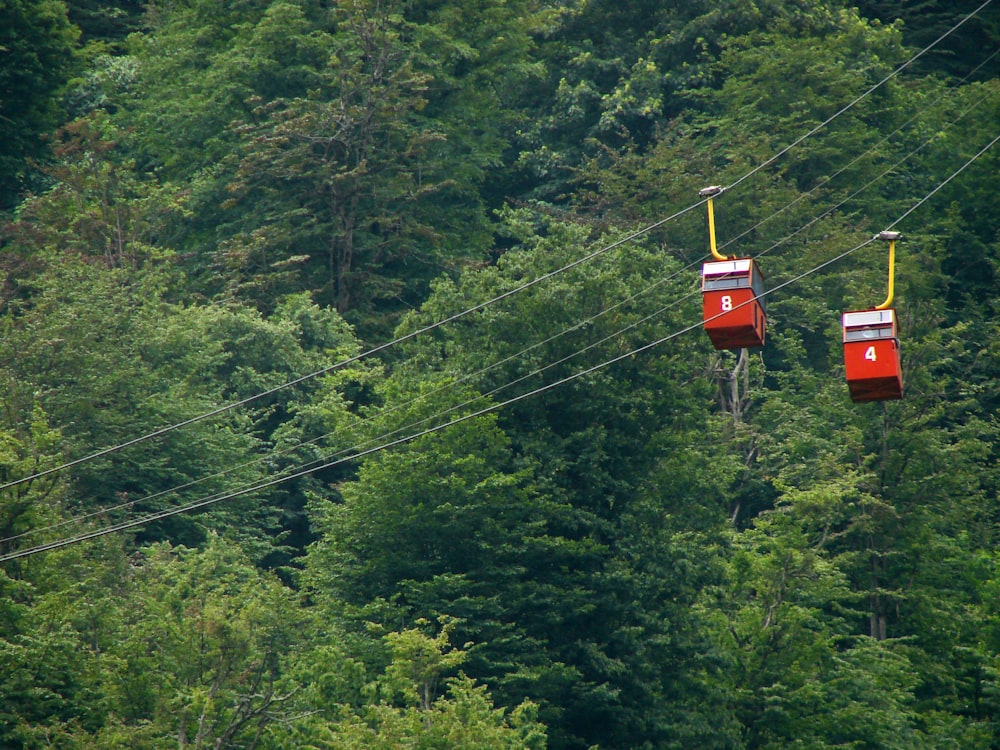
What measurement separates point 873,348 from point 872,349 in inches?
0.8

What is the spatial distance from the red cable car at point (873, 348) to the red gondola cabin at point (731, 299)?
1.35 meters

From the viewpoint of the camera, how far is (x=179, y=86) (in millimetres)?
53188

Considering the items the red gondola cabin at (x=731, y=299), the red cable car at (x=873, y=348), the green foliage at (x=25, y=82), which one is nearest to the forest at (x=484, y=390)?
the green foliage at (x=25, y=82)

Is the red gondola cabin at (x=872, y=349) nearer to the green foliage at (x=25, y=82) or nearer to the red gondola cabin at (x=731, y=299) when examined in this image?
the red gondola cabin at (x=731, y=299)

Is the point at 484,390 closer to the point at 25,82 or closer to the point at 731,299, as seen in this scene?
the point at 731,299

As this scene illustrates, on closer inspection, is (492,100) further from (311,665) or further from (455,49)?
(311,665)

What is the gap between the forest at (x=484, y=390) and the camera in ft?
96.8

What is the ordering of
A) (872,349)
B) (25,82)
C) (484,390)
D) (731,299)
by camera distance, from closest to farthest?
(731,299), (872,349), (484,390), (25,82)

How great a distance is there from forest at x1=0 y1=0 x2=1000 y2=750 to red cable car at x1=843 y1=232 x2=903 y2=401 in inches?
27.6

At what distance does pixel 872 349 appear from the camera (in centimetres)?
2173

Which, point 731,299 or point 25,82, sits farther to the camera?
point 25,82

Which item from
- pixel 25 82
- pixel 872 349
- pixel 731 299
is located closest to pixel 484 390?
pixel 731 299

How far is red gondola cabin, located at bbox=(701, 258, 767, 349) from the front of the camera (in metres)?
21.5

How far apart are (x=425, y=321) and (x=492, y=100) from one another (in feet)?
59.7
